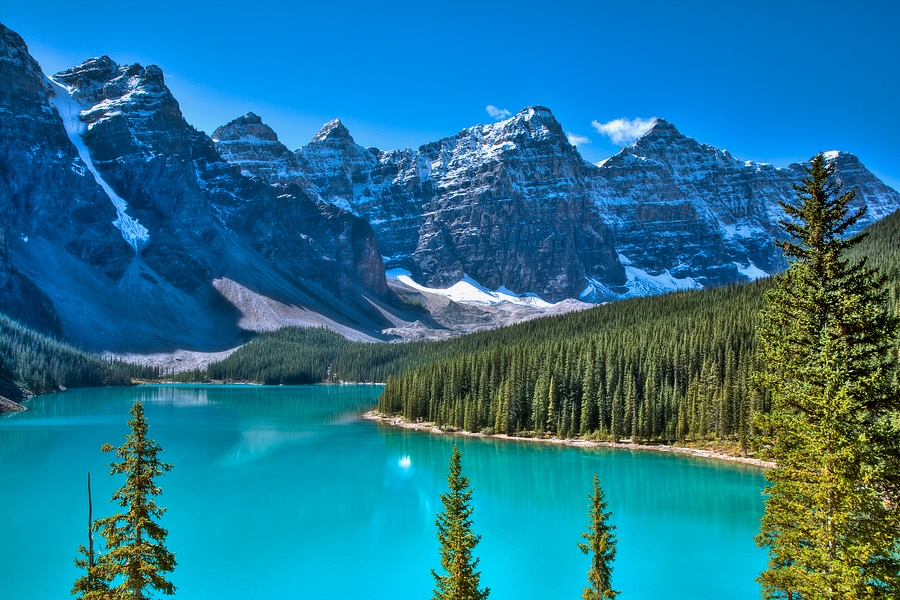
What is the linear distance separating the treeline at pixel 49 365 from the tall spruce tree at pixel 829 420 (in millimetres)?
117348

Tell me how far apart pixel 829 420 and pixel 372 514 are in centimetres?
3183

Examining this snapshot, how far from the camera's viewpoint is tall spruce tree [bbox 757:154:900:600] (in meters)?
11.6

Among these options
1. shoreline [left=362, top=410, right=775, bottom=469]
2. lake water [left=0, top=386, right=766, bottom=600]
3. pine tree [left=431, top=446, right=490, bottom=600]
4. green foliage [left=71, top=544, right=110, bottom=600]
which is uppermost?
pine tree [left=431, top=446, right=490, bottom=600]

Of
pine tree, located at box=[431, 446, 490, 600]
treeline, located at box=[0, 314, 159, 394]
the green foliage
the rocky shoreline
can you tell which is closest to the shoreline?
pine tree, located at box=[431, 446, 490, 600]

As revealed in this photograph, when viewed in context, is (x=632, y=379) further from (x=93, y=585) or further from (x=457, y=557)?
(x=93, y=585)

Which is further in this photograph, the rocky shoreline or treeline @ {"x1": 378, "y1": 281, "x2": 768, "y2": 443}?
the rocky shoreline

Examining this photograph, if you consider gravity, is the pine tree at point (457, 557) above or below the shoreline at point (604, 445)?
above

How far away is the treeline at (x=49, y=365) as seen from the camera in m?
119

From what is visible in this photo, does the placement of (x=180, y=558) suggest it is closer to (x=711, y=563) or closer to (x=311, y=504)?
(x=311, y=504)

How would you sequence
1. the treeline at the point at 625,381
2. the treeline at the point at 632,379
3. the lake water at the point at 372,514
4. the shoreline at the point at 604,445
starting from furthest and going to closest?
the treeline at the point at 625,381 → the treeline at the point at 632,379 → the shoreline at the point at 604,445 → the lake water at the point at 372,514

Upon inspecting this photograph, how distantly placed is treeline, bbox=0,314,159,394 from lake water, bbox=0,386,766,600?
5341 centimetres

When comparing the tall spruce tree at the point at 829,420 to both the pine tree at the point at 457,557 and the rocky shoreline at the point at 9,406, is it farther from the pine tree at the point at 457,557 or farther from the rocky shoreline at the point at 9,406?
the rocky shoreline at the point at 9,406

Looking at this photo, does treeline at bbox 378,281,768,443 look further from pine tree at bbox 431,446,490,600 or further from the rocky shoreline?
the rocky shoreline

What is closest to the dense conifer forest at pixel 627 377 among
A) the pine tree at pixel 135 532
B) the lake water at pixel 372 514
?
the lake water at pixel 372 514
